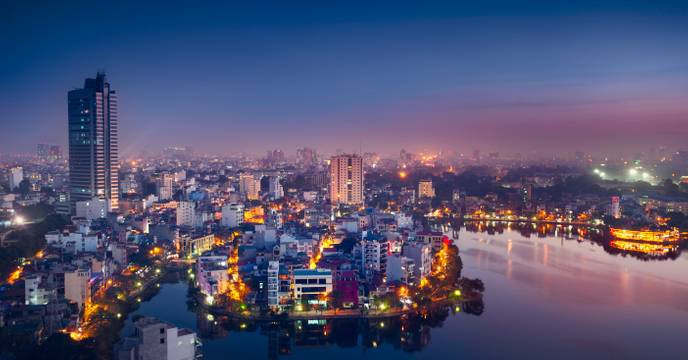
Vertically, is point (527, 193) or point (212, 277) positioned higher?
point (527, 193)

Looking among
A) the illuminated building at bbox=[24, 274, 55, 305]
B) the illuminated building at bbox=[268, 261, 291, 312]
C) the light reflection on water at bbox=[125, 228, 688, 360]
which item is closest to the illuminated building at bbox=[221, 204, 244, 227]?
the light reflection on water at bbox=[125, 228, 688, 360]

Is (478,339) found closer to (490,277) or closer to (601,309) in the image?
(601,309)

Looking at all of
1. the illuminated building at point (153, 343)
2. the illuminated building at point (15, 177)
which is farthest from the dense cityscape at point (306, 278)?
the illuminated building at point (15, 177)

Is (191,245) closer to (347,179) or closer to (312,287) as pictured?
(312,287)

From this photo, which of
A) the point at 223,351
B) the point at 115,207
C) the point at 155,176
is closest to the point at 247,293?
the point at 223,351

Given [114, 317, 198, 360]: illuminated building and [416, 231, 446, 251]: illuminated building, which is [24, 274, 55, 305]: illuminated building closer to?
[114, 317, 198, 360]: illuminated building

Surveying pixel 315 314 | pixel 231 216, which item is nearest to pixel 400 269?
pixel 315 314

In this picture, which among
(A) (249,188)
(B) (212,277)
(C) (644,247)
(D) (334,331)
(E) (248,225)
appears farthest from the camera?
(A) (249,188)
